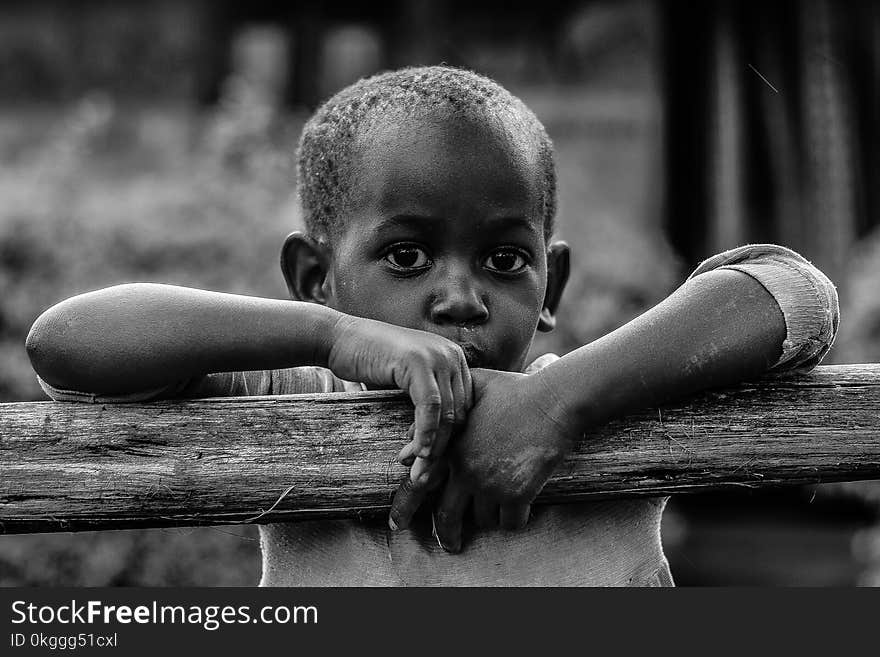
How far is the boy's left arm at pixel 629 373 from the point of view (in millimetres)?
1536

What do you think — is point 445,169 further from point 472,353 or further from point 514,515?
point 514,515

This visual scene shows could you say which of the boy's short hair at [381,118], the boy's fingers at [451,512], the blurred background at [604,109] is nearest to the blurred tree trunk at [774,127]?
the blurred background at [604,109]

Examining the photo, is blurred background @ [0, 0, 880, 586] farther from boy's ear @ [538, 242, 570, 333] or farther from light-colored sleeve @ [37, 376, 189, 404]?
light-colored sleeve @ [37, 376, 189, 404]

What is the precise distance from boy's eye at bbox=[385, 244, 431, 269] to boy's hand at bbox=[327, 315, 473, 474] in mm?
211

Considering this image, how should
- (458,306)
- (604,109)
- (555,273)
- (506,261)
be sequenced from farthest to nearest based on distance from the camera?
(604,109) → (555,273) → (506,261) → (458,306)

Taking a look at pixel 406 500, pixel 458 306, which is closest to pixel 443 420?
pixel 406 500

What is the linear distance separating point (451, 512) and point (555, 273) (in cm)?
77

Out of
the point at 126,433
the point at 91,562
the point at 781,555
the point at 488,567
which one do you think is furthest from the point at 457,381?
the point at 781,555

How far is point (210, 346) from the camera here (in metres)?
1.56

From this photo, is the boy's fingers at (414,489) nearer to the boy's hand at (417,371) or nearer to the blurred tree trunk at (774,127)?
the boy's hand at (417,371)

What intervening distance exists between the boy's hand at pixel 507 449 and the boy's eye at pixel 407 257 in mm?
308

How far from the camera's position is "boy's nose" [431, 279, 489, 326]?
172 cm

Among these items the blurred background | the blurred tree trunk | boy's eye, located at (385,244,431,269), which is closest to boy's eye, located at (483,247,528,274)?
boy's eye, located at (385,244,431,269)

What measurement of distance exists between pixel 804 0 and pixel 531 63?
1.97 metres
